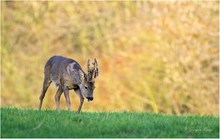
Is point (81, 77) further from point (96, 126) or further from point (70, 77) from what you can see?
point (96, 126)

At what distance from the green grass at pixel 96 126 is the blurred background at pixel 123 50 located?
12344 millimetres

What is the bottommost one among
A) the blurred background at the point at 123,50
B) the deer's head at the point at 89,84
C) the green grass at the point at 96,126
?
the green grass at the point at 96,126

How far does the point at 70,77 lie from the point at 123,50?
42.5 feet

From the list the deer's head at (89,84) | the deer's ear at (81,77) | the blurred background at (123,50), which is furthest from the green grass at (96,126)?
the blurred background at (123,50)

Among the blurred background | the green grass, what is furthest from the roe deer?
the blurred background

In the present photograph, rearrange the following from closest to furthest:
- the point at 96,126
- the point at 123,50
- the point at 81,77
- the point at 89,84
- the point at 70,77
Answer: the point at 96,126, the point at 89,84, the point at 81,77, the point at 70,77, the point at 123,50

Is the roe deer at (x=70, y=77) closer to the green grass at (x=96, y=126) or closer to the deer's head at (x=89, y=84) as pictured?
the deer's head at (x=89, y=84)

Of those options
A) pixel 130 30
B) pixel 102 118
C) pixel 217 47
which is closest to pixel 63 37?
pixel 130 30

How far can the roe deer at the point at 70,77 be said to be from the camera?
12.9m

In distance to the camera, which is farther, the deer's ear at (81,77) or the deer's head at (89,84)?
the deer's ear at (81,77)

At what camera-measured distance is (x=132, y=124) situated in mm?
11211

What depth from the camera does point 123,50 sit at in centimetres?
2633

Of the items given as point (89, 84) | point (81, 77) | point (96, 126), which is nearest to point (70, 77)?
point (81, 77)

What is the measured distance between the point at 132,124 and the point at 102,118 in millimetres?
816
